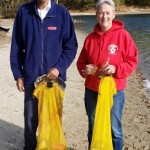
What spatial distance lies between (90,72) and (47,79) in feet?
1.95

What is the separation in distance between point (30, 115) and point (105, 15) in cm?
149

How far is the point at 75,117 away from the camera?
22.8 ft

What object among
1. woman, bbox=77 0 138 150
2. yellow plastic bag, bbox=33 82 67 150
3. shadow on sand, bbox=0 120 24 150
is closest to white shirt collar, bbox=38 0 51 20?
woman, bbox=77 0 138 150

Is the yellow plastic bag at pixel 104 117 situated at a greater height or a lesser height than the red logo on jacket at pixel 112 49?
lesser

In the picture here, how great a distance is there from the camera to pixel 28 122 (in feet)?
14.5

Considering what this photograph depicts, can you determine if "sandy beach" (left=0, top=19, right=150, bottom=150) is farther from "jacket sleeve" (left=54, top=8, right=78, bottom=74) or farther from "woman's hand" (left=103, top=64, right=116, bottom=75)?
"woman's hand" (left=103, top=64, right=116, bottom=75)

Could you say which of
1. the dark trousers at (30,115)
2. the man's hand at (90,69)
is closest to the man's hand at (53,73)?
the dark trousers at (30,115)

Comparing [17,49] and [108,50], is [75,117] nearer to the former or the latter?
[17,49]

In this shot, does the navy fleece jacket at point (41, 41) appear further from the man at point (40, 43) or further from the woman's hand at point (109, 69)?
the woman's hand at point (109, 69)

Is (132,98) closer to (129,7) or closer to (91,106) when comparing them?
(91,106)

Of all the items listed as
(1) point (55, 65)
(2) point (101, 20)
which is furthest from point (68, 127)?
(2) point (101, 20)

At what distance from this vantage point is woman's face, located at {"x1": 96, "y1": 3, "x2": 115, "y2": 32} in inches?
150

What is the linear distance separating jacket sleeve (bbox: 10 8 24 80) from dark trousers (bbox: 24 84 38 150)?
22 cm

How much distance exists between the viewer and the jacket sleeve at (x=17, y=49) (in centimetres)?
417
